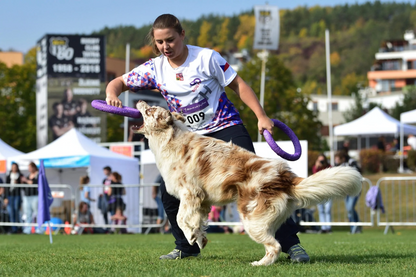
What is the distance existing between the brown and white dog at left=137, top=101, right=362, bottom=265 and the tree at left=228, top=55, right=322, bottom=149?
36.7 m

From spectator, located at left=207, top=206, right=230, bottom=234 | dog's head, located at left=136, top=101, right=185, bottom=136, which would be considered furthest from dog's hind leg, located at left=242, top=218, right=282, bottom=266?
spectator, located at left=207, top=206, right=230, bottom=234

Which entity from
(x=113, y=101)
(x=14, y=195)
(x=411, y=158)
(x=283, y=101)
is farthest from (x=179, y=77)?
(x=283, y=101)

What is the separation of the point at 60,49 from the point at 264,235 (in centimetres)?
2643

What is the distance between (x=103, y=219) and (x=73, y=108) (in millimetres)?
13408

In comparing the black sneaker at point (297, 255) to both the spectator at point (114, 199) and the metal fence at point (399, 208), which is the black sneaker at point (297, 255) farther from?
the spectator at point (114, 199)

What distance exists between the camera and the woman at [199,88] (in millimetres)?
5766

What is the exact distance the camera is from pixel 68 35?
30.2m

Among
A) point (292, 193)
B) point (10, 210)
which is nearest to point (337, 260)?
point (292, 193)

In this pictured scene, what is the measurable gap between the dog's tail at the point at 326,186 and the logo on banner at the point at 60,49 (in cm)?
2623

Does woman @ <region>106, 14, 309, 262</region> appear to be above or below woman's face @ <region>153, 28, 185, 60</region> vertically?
below

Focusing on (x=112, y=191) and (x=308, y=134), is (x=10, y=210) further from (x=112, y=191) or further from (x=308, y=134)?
(x=308, y=134)

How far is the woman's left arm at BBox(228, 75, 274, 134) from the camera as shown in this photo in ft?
18.7

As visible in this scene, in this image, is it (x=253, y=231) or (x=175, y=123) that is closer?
(x=253, y=231)

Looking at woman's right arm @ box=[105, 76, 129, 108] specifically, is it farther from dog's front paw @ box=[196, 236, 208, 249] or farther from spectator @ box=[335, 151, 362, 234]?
spectator @ box=[335, 151, 362, 234]
